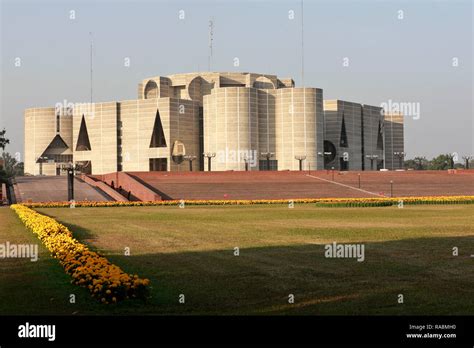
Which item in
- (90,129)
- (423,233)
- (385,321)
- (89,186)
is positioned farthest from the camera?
(90,129)

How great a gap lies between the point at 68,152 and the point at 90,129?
29.1 feet

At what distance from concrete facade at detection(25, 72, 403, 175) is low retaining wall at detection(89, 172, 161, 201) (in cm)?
3703

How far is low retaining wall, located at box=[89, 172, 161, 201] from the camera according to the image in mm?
55750

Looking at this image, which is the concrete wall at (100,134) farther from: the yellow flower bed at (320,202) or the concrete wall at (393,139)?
the yellow flower bed at (320,202)

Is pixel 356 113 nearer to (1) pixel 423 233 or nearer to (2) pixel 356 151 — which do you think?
(2) pixel 356 151

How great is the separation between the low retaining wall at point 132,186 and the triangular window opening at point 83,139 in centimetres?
5005

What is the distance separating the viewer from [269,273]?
1366cm

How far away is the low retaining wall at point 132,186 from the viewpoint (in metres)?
55.8

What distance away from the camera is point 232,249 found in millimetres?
17688

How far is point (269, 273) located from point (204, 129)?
101983 mm

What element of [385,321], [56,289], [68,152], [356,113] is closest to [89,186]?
[56,289]

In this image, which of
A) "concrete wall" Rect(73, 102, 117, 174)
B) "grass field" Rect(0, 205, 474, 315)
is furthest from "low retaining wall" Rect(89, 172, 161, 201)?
"concrete wall" Rect(73, 102, 117, 174)

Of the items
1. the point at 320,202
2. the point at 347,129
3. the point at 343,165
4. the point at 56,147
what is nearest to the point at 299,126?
the point at 347,129

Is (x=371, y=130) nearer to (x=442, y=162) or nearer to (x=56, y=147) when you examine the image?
(x=442, y=162)
